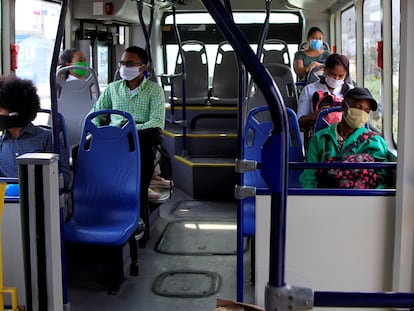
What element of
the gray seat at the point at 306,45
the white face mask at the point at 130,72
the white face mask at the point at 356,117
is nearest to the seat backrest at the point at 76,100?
the white face mask at the point at 130,72

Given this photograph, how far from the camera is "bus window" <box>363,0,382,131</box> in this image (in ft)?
15.0

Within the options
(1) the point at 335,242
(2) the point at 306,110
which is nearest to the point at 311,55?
(2) the point at 306,110

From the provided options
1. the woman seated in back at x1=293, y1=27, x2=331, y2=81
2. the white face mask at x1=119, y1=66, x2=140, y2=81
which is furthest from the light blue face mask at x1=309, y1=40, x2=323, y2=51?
the white face mask at x1=119, y1=66, x2=140, y2=81

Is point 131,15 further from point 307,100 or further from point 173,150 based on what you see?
point 307,100

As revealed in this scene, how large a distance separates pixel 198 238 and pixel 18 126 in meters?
2.01

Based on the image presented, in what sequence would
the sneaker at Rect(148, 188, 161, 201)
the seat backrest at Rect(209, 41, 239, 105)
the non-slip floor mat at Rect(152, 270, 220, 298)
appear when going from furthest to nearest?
the seat backrest at Rect(209, 41, 239, 105), the sneaker at Rect(148, 188, 161, 201), the non-slip floor mat at Rect(152, 270, 220, 298)

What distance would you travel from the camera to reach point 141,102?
4.34m

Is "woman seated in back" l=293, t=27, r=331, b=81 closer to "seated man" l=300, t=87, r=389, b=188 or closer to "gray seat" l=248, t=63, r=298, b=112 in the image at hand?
"gray seat" l=248, t=63, r=298, b=112

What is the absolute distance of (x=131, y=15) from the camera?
7.44m

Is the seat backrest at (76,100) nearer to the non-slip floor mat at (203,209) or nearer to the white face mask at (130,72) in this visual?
the white face mask at (130,72)

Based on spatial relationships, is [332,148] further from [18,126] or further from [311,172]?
[18,126]

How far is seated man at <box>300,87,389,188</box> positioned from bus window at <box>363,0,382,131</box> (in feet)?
3.98

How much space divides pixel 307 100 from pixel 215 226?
1394mm

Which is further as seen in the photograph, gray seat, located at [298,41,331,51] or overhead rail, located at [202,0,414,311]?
gray seat, located at [298,41,331,51]
